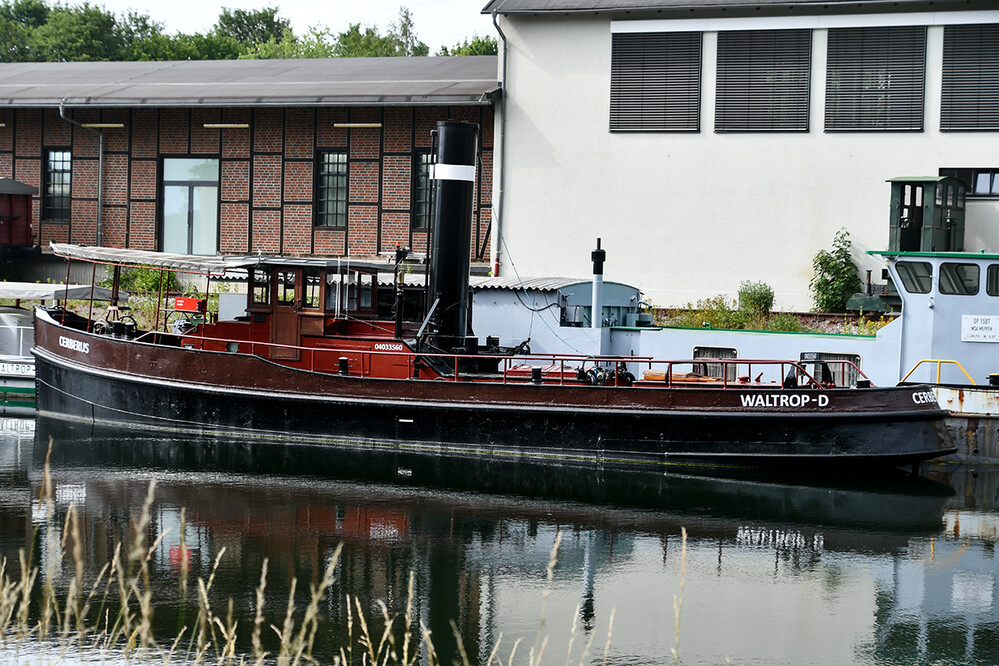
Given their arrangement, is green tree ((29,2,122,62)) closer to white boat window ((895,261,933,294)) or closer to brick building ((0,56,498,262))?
brick building ((0,56,498,262))

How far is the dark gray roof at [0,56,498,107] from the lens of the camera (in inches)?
925

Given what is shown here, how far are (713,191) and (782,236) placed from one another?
5.17 feet

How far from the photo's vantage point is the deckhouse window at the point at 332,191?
24312mm

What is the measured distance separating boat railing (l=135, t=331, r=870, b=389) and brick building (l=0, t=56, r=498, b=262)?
8.21 meters

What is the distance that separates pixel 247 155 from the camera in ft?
81.1

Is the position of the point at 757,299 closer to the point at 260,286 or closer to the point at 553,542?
the point at 260,286

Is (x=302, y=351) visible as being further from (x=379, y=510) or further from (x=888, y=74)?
(x=888, y=74)

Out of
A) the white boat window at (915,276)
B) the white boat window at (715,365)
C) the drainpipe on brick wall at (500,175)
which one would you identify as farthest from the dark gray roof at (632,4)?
the white boat window at (715,365)

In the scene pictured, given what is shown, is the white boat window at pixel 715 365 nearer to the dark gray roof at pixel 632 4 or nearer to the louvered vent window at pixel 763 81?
the louvered vent window at pixel 763 81

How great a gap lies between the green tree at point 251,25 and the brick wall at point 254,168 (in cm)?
4159

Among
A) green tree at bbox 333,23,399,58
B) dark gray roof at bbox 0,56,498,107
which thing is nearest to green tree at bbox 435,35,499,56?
green tree at bbox 333,23,399,58

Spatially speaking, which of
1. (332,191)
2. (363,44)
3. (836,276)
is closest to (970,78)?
(836,276)

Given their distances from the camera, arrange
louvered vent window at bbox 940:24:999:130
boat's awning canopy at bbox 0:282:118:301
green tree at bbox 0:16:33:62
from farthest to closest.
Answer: green tree at bbox 0:16:33:62
louvered vent window at bbox 940:24:999:130
boat's awning canopy at bbox 0:282:118:301

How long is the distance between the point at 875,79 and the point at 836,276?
3.75m
